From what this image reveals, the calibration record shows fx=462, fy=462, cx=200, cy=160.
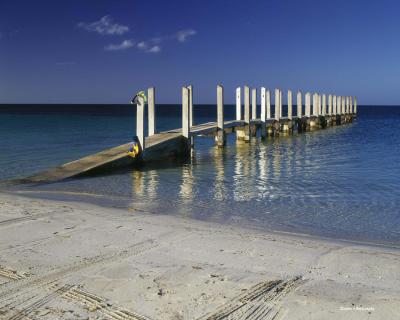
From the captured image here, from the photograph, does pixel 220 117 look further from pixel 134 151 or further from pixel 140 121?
pixel 134 151

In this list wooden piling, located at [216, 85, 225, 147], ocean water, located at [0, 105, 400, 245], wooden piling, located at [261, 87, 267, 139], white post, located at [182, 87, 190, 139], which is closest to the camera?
ocean water, located at [0, 105, 400, 245]

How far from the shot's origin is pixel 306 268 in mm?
4574

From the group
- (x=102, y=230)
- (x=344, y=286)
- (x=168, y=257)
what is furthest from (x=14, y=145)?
(x=344, y=286)

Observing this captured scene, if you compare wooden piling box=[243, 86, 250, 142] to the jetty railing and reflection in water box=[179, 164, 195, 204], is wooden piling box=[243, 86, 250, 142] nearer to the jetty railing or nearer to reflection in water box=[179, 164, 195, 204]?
the jetty railing

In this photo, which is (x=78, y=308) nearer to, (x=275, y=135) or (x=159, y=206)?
(x=159, y=206)

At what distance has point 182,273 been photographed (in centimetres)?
433

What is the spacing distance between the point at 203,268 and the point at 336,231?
10.0 feet

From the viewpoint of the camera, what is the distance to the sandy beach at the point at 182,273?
3.54 m

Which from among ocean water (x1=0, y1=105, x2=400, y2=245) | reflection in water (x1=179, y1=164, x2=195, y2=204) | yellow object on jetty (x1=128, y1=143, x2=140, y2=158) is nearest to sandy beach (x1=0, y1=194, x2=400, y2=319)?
ocean water (x1=0, y1=105, x2=400, y2=245)

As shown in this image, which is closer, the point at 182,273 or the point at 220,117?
the point at 182,273

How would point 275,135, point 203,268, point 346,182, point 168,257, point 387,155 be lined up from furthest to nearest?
1. point 275,135
2. point 387,155
3. point 346,182
4. point 168,257
5. point 203,268

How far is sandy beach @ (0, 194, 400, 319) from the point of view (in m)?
3.54

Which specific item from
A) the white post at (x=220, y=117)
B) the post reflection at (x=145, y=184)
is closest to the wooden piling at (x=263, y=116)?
the white post at (x=220, y=117)

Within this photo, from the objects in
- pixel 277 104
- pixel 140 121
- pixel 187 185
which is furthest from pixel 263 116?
pixel 187 185
